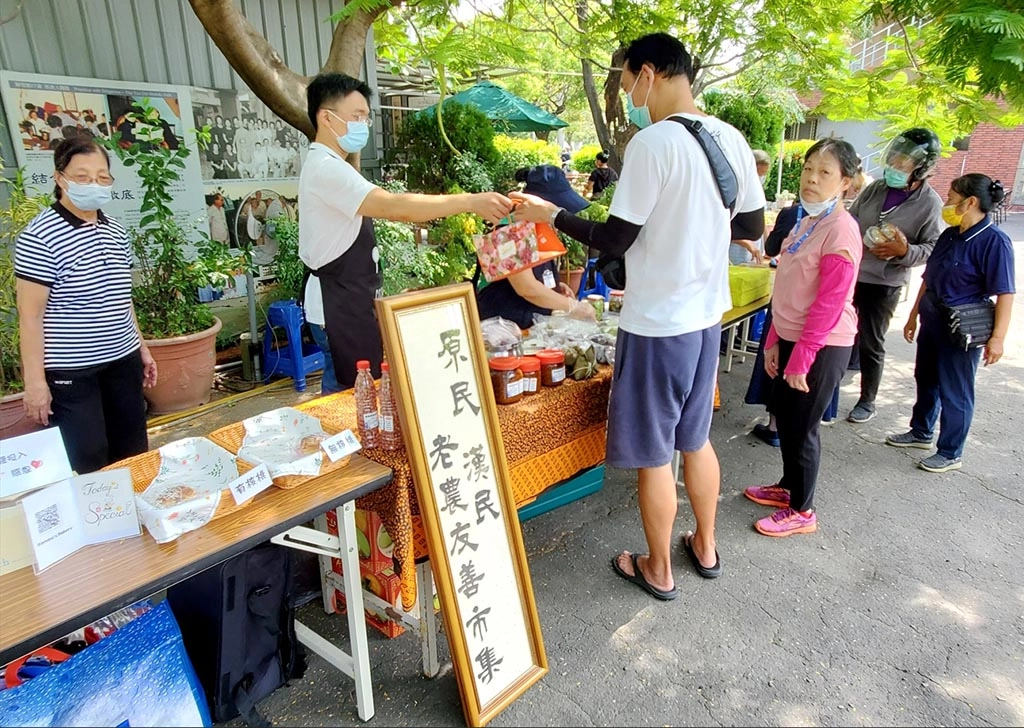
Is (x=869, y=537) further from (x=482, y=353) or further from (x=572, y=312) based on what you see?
(x=482, y=353)

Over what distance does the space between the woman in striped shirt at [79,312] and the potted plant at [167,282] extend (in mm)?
1533

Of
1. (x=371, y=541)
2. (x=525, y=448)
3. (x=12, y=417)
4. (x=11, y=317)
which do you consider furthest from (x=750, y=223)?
(x=11, y=317)

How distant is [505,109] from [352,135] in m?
7.92

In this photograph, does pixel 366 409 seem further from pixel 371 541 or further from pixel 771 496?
pixel 771 496

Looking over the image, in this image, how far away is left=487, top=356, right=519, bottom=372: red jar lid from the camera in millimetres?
2174

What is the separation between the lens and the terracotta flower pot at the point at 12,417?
3.39 m

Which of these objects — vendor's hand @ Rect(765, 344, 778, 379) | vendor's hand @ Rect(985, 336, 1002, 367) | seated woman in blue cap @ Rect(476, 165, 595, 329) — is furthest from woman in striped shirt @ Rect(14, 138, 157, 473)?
vendor's hand @ Rect(985, 336, 1002, 367)

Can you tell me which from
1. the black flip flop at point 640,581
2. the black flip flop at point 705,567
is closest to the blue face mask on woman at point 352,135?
the black flip flop at point 640,581

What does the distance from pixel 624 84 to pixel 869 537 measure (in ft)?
7.77

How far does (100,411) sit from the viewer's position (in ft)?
8.24

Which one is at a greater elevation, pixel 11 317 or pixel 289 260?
pixel 289 260

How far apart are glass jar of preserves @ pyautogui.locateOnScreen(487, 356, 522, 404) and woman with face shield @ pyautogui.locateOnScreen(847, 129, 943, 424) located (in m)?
2.68

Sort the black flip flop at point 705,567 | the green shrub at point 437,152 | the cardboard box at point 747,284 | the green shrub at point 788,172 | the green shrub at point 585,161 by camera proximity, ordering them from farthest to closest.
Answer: the green shrub at point 585,161 → the green shrub at point 788,172 → the green shrub at point 437,152 → the cardboard box at point 747,284 → the black flip flop at point 705,567

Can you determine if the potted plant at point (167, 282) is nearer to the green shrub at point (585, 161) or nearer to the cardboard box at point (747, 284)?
the cardboard box at point (747, 284)
